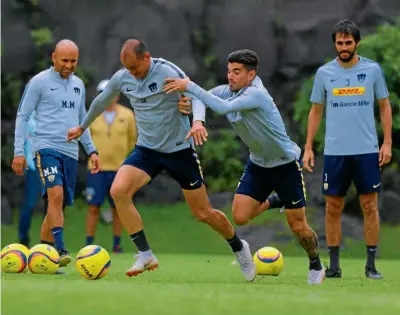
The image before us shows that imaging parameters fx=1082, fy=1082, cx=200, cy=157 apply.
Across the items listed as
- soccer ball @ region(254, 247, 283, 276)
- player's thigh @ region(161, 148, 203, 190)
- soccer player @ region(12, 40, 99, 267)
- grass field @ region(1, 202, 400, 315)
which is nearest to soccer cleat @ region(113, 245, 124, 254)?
grass field @ region(1, 202, 400, 315)

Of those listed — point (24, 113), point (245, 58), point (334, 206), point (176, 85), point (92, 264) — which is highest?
point (245, 58)

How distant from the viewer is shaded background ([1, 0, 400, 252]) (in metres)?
20.4

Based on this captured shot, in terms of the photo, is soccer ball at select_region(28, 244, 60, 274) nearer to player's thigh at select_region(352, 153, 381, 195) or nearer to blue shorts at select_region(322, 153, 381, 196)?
blue shorts at select_region(322, 153, 381, 196)

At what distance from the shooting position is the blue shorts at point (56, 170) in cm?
1168

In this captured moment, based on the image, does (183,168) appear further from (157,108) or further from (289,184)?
(289,184)

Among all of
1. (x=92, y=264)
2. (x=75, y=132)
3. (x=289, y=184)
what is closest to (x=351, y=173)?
(x=289, y=184)

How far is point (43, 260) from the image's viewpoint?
1047 cm

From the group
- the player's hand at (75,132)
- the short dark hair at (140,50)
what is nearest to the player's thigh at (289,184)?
the short dark hair at (140,50)

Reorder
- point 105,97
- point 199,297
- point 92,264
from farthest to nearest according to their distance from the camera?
point 105,97 < point 92,264 < point 199,297

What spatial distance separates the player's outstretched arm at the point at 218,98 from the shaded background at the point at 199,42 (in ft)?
31.6

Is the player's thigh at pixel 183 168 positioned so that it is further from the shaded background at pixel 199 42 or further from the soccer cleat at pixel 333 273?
the shaded background at pixel 199 42

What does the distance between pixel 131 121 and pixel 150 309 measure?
1017 cm

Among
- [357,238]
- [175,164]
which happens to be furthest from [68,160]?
[357,238]

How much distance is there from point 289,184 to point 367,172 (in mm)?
1363
